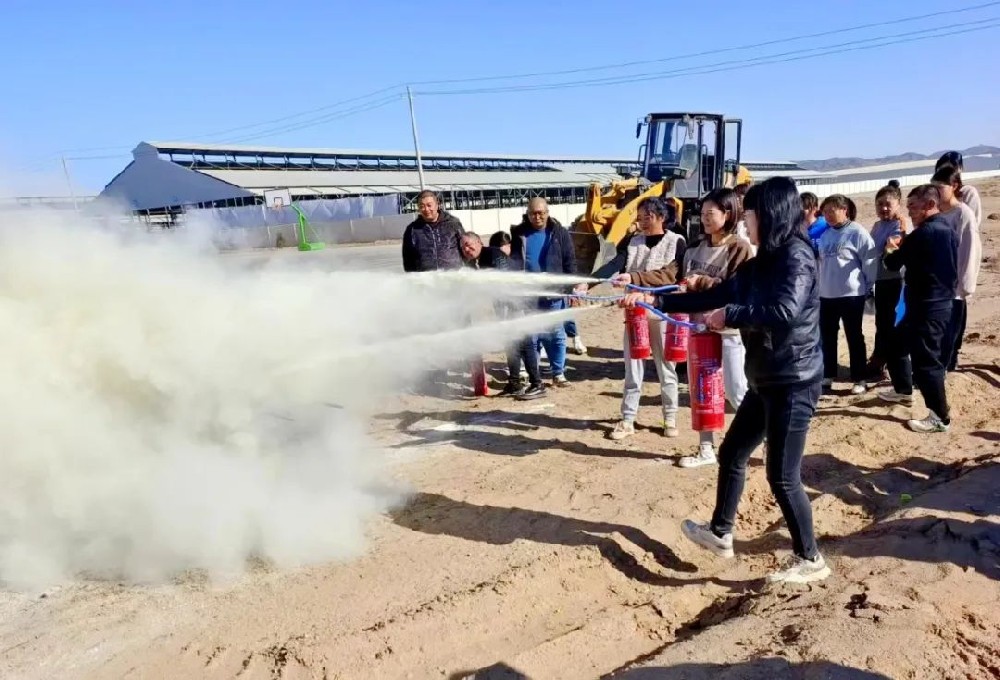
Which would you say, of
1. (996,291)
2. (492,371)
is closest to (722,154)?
(996,291)

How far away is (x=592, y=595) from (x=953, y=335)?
5.13 metres

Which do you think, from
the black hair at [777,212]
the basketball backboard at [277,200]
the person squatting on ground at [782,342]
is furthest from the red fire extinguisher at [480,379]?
the basketball backboard at [277,200]

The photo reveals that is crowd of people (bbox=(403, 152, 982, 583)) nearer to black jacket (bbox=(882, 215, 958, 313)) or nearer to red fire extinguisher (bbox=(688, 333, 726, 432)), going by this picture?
black jacket (bbox=(882, 215, 958, 313))

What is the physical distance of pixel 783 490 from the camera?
3.60 metres

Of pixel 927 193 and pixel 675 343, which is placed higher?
pixel 927 193

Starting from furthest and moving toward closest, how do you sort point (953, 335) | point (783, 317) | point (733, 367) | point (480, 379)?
point (480, 379)
point (953, 335)
point (733, 367)
point (783, 317)

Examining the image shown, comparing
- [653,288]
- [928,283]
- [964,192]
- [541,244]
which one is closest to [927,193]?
[928,283]

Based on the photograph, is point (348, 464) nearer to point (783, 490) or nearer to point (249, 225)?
point (783, 490)

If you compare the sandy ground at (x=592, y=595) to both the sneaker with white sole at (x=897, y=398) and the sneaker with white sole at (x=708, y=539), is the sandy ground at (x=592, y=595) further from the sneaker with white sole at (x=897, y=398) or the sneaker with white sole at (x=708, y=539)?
the sneaker with white sole at (x=897, y=398)

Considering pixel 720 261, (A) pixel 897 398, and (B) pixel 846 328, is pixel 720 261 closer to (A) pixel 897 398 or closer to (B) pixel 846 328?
(B) pixel 846 328

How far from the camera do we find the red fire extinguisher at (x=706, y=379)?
483 centimetres

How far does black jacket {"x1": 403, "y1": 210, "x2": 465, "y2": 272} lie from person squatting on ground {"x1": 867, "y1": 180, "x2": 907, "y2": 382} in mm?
4338

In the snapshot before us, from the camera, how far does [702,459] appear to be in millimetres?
5355

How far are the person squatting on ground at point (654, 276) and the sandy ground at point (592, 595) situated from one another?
16.9 inches
